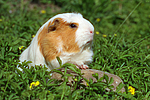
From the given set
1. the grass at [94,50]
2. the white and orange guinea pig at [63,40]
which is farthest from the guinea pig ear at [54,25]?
the grass at [94,50]

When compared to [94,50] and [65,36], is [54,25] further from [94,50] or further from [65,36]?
[94,50]

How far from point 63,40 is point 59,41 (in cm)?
5

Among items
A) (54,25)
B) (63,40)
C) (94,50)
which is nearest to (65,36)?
(63,40)

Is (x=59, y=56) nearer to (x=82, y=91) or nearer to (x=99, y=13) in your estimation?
(x=82, y=91)

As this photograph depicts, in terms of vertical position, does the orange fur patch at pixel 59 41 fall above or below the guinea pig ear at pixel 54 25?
below

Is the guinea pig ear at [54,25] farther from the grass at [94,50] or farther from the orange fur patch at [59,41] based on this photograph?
the grass at [94,50]

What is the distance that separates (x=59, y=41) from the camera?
2873 mm

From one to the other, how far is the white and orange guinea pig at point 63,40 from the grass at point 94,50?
0.18 m

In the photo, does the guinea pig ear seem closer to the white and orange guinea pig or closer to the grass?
the white and orange guinea pig

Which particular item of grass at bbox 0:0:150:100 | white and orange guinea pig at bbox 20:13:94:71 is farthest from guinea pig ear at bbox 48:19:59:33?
grass at bbox 0:0:150:100

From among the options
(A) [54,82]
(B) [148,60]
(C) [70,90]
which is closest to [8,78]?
(A) [54,82]

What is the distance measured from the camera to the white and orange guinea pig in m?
2.83

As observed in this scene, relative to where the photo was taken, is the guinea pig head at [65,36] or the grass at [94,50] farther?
the guinea pig head at [65,36]

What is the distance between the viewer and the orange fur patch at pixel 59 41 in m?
2.86
